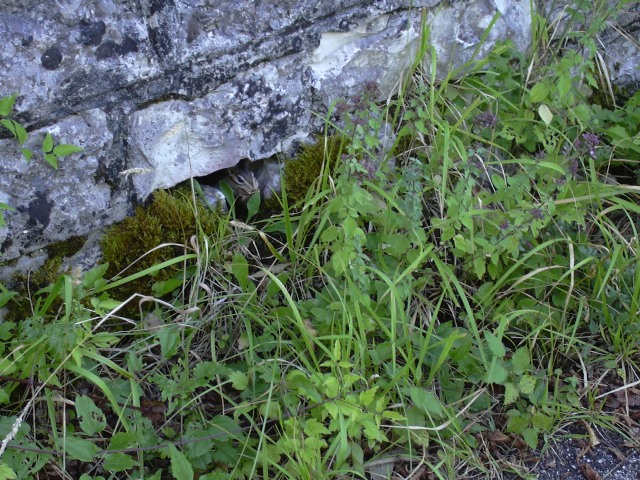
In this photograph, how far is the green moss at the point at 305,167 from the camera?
269 cm

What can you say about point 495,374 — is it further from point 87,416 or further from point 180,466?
point 87,416

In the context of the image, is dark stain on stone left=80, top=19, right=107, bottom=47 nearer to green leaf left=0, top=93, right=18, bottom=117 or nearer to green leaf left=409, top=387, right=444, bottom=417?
green leaf left=0, top=93, right=18, bottom=117

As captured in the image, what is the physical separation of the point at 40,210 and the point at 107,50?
1.83 feet

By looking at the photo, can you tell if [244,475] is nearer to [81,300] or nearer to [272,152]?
[81,300]

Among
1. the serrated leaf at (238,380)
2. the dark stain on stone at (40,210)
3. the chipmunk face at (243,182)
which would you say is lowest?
the serrated leaf at (238,380)

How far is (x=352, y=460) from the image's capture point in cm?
215

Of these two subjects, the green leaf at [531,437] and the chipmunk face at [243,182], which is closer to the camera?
the green leaf at [531,437]

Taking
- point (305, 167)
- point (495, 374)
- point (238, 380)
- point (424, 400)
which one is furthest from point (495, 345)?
point (305, 167)

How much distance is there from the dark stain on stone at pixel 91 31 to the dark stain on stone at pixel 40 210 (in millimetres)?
502

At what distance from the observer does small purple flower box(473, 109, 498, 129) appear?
261cm

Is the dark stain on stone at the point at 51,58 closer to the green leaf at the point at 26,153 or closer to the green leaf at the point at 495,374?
the green leaf at the point at 26,153

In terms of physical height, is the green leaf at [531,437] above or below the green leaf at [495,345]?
below

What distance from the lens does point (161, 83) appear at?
2.37 m

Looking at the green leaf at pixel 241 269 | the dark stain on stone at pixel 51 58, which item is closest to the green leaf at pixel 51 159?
the dark stain on stone at pixel 51 58
